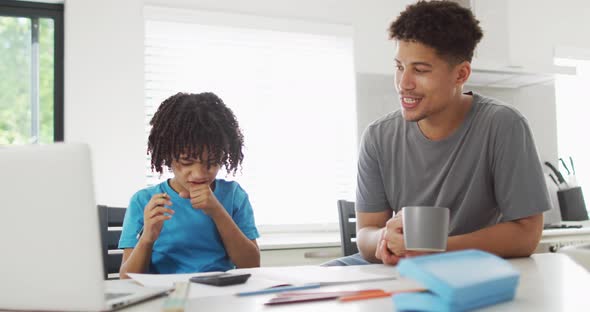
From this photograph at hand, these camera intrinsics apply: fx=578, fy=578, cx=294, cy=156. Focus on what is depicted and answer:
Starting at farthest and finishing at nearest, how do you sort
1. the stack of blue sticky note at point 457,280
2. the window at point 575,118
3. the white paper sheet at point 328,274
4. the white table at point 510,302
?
the window at point 575,118 → the white paper sheet at point 328,274 → the white table at point 510,302 → the stack of blue sticky note at point 457,280

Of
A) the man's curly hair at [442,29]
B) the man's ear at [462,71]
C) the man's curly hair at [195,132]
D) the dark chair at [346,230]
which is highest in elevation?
the man's curly hair at [442,29]

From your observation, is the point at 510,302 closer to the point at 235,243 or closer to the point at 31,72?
the point at 235,243

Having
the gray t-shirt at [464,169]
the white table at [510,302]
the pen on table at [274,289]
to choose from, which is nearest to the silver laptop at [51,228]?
the white table at [510,302]

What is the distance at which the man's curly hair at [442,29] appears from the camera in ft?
5.27

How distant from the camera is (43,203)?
0.75 meters

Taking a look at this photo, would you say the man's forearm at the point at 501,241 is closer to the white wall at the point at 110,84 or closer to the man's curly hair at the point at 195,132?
the man's curly hair at the point at 195,132

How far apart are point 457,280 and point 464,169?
985mm

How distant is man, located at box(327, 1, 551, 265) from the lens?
4.94 ft

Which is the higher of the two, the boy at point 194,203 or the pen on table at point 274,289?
the boy at point 194,203

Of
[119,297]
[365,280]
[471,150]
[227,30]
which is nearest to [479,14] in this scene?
[227,30]

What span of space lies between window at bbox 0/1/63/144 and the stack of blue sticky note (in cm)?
259

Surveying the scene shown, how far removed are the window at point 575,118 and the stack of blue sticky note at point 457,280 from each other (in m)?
3.68

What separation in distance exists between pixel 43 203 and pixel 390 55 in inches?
116

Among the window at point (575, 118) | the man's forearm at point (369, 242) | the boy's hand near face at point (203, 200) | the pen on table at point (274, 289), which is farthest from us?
the window at point (575, 118)
